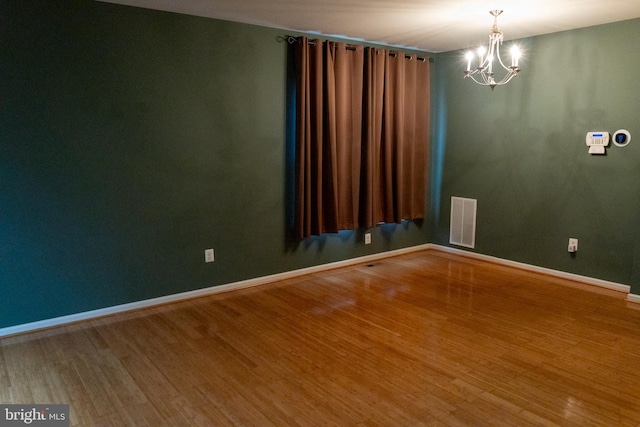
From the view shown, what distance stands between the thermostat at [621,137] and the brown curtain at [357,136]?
195cm

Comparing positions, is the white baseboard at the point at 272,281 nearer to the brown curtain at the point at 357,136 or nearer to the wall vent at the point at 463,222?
the wall vent at the point at 463,222

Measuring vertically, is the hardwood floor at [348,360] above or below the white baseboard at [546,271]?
below

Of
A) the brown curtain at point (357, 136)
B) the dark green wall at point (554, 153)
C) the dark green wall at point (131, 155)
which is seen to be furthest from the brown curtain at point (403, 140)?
the dark green wall at point (131, 155)

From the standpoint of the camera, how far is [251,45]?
4.03m

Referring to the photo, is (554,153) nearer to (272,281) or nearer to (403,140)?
(403,140)

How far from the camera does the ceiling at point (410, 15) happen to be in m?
3.34

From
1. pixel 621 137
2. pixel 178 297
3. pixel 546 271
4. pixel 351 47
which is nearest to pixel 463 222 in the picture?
pixel 546 271

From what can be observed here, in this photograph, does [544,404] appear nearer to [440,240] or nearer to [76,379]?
[76,379]

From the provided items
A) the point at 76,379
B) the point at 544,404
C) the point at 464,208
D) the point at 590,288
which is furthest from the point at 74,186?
the point at 590,288

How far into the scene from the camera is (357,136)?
4703 mm

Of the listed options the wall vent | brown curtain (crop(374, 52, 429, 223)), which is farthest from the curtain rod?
the wall vent

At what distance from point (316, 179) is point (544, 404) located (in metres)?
2.74

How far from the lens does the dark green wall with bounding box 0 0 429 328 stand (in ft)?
10.3

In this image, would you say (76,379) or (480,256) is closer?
(76,379)
